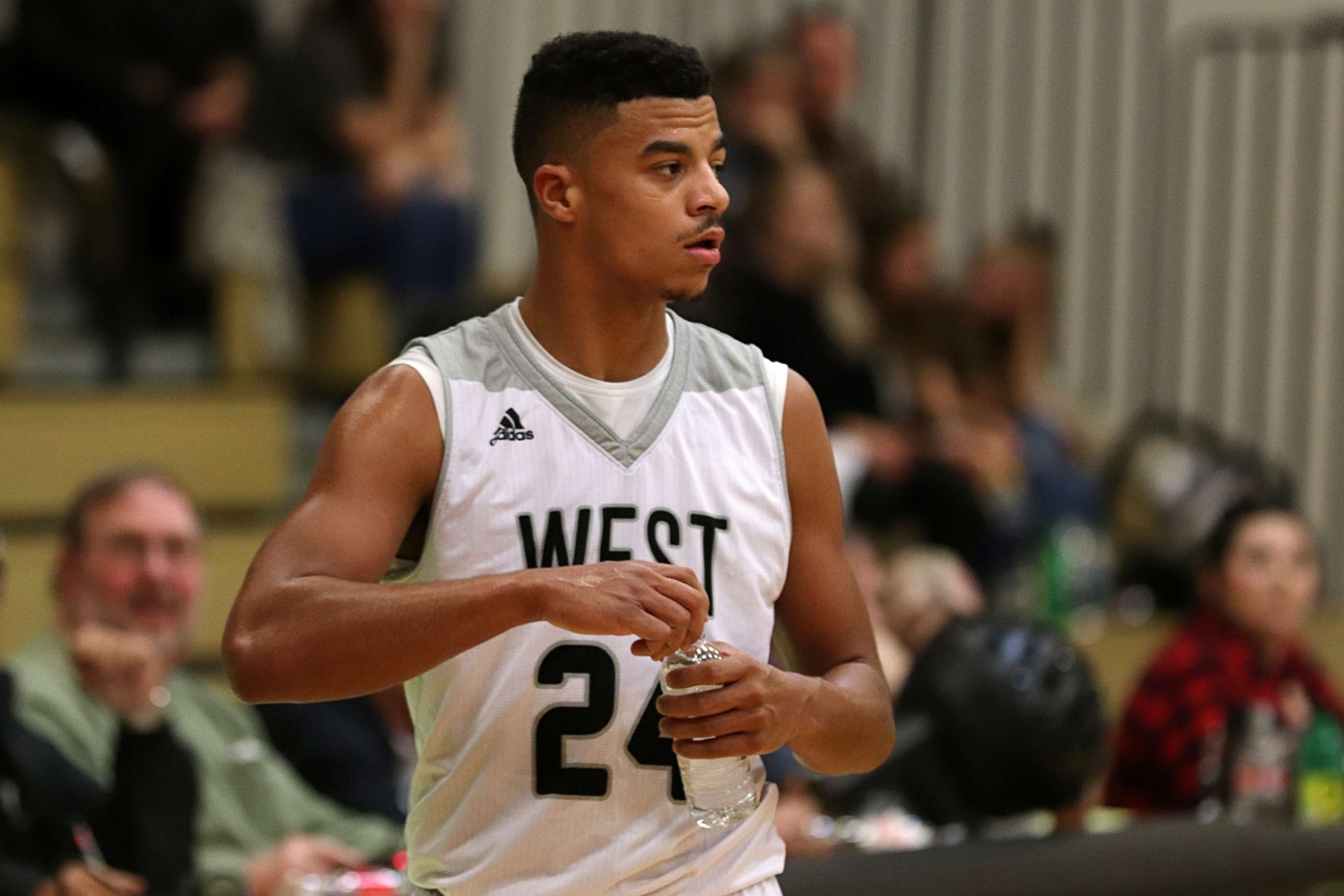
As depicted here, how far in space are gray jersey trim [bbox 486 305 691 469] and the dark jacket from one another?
1.71m

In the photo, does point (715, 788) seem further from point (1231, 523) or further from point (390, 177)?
point (390, 177)

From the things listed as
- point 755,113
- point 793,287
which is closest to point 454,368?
point 793,287

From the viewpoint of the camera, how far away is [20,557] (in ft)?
19.0

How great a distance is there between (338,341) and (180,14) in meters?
1.20

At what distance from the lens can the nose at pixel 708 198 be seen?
6.84ft

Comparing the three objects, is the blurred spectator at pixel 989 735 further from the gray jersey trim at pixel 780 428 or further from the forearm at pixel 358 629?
the forearm at pixel 358 629

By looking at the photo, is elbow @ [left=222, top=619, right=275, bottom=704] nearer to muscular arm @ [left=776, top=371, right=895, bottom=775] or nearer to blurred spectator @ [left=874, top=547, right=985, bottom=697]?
muscular arm @ [left=776, top=371, right=895, bottom=775]

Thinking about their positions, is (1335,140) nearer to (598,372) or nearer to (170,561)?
(170,561)

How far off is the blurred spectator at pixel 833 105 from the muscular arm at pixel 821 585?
16.8 ft

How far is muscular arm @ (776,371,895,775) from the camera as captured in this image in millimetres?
2199

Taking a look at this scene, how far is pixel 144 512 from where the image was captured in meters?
4.12

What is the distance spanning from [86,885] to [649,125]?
6.14 ft

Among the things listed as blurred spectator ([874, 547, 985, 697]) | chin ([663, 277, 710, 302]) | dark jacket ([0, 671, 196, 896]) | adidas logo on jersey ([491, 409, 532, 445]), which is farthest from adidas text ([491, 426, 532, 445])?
blurred spectator ([874, 547, 985, 697])

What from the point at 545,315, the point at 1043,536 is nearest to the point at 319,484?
the point at 545,315
